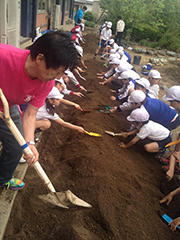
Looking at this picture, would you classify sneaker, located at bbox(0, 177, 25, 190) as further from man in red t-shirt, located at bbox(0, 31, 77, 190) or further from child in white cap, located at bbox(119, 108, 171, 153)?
child in white cap, located at bbox(119, 108, 171, 153)

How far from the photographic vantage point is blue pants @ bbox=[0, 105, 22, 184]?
1.98 metres

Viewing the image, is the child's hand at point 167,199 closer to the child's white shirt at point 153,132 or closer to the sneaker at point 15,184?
the child's white shirt at point 153,132

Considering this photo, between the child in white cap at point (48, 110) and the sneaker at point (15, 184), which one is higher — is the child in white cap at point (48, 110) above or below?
above

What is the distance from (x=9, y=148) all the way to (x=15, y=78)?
69 centimetres

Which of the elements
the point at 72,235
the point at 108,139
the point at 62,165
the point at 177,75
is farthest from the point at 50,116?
the point at 177,75

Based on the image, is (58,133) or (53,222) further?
(58,133)

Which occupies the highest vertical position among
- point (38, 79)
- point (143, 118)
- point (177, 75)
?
point (38, 79)

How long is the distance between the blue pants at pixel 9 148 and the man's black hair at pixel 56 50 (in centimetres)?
73

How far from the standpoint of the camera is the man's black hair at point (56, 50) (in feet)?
5.00

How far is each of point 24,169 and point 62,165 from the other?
0.60 m

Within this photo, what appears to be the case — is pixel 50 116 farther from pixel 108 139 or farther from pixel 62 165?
pixel 108 139

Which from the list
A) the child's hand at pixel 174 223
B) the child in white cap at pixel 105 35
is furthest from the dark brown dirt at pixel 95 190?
the child in white cap at pixel 105 35

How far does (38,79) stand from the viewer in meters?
1.80

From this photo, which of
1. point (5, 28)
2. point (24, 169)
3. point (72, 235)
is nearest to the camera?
point (72, 235)
